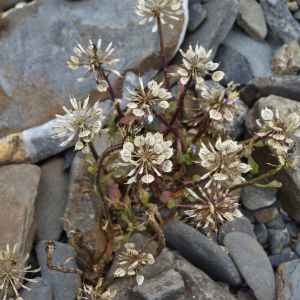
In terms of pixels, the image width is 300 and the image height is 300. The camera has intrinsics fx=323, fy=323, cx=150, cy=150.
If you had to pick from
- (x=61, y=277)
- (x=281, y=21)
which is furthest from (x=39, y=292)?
(x=281, y=21)

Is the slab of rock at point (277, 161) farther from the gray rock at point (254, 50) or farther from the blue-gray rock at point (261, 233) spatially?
the gray rock at point (254, 50)

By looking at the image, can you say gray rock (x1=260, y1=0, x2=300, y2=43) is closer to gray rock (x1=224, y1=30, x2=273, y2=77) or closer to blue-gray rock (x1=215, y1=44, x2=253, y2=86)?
gray rock (x1=224, y1=30, x2=273, y2=77)

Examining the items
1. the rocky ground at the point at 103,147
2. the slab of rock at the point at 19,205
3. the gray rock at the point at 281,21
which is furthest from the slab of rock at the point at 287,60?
the slab of rock at the point at 19,205

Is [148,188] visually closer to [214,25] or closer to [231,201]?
[231,201]

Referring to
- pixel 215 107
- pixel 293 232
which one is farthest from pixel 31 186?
pixel 293 232

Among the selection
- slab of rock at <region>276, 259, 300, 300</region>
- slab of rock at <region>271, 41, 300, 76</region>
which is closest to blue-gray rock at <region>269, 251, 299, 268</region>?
slab of rock at <region>276, 259, 300, 300</region>

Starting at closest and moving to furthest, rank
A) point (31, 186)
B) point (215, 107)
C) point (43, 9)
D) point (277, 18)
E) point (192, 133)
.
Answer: point (215, 107), point (31, 186), point (192, 133), point (43, 9), point (277, 18)
